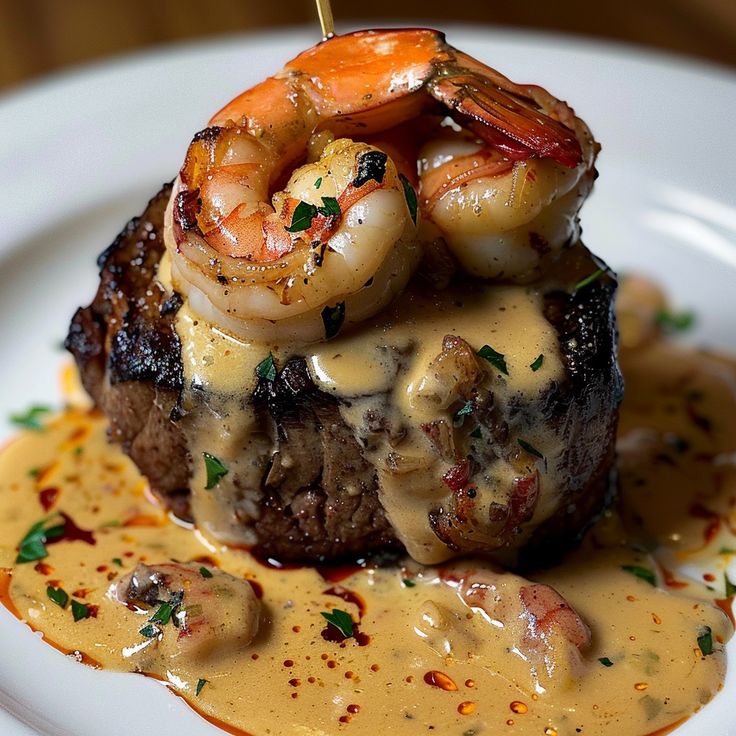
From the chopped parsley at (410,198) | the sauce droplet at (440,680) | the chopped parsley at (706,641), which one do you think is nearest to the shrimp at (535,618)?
the sauce droplet at (440,680)

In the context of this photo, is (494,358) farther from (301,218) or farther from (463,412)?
(301,218)

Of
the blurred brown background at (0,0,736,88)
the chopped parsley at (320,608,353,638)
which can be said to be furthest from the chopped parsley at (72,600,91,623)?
the blurred brown background at (0,0,736,88)

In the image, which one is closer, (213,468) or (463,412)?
(463,412)

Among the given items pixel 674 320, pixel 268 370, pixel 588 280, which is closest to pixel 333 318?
pixel 268 370

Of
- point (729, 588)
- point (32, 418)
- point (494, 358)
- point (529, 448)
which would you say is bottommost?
point (729, 588)

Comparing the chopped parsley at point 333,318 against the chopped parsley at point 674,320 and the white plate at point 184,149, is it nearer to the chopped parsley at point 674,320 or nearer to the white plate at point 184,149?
the white plate at point 184,149

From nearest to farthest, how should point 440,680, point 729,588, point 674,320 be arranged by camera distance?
point 440,680
point 729,588
point 674,320

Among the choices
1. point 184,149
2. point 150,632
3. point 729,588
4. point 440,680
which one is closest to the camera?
point 440,680
